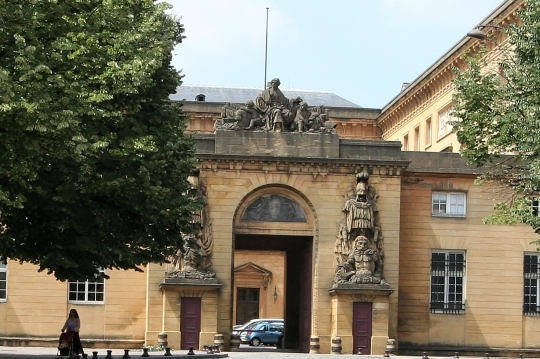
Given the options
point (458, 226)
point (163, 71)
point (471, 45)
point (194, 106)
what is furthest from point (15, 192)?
point (194, 106)

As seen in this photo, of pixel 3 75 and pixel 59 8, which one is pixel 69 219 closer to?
pixel 59 8

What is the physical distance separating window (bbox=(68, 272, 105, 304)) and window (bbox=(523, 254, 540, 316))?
1691 centimetres

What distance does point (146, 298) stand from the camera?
52.7 metres

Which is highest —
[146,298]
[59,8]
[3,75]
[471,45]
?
[471,45]

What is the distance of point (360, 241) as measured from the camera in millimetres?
51625

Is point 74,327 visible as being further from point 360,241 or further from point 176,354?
point 360,241

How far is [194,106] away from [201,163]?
81.8 ft

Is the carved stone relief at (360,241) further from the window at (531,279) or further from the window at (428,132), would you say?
the window at (428,132)

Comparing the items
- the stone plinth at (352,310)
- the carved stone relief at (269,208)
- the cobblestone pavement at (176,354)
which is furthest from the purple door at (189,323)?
the stone plinth at (352,310)

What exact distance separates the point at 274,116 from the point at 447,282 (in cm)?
965

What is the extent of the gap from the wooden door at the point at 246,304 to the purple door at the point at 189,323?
3546 cm

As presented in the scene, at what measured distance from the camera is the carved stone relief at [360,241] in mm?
51500

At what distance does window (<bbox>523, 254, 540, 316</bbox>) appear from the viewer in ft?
177

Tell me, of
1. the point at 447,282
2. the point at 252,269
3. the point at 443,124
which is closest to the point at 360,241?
the point at 447,282
